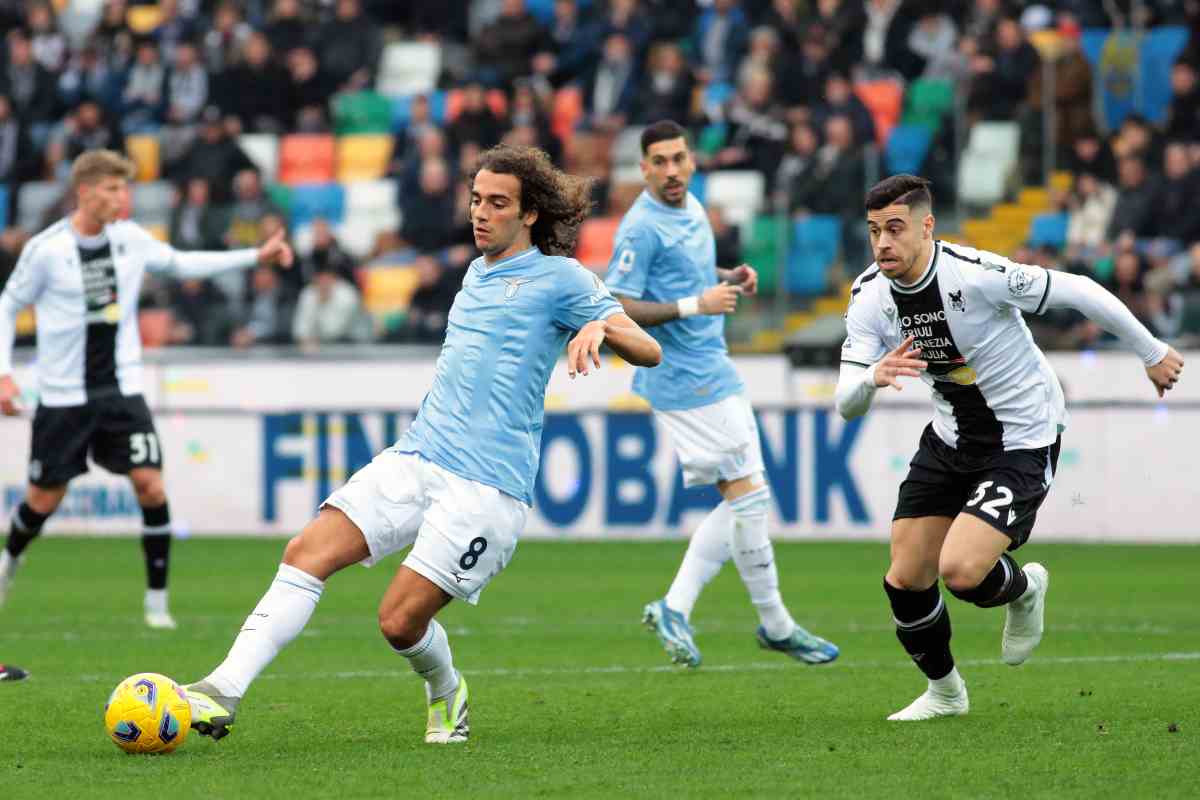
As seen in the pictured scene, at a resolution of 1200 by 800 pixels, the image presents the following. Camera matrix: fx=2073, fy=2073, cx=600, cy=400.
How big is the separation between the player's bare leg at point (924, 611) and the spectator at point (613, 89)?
14.9m

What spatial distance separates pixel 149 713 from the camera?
7.13 metres

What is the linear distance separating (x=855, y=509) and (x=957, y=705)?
397 inches

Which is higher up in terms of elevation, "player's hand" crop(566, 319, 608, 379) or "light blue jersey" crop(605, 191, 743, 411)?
"player's hand" crop(566, 319, 608, 379)

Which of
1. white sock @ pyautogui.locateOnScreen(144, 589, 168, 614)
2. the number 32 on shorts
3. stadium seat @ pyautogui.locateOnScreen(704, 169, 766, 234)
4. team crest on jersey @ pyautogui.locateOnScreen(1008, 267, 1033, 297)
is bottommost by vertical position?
white sock @ pyautogui.locateOnScreen(144, 589, 168, 614)

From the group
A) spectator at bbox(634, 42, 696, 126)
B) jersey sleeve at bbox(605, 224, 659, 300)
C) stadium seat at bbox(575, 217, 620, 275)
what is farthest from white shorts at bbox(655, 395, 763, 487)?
spectator at bbox(634, 42, 696, 126)

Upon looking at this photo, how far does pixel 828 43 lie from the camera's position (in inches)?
883

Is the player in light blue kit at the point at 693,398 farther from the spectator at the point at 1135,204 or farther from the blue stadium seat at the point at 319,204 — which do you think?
the blue stadium seat at the point at 319,204

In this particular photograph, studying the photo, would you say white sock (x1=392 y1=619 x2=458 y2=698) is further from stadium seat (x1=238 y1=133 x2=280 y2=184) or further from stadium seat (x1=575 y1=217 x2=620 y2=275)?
stadium seat (x1=238 y1=133 x2=280 y2=184)

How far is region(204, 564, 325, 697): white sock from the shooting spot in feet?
23.6

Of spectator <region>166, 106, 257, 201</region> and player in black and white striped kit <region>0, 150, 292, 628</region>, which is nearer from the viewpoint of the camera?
player in black and white striped kit <region>0, 150, 292, 628</region>

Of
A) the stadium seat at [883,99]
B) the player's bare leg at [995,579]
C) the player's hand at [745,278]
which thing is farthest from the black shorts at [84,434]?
the stadium seat at [883,99]

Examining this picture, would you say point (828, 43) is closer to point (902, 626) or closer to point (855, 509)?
point (855, 509)

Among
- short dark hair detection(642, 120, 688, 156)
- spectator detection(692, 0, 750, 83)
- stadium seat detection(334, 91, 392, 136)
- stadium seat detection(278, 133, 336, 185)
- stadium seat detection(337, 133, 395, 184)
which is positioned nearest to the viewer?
short dark hair detection(642, 120, 688, 156)

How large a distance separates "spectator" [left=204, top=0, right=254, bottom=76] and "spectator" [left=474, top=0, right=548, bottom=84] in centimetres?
324
